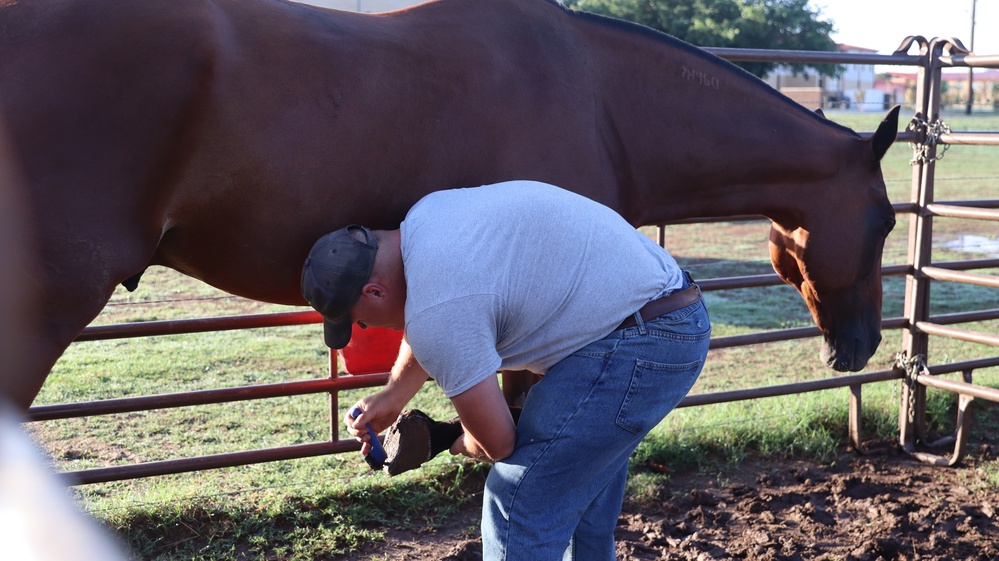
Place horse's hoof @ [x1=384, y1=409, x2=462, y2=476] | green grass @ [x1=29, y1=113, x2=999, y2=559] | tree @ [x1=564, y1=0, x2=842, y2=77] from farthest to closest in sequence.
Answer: tree @ [x1=564, y1=0, x2=842, y2=77] < green grass @ [x1=29, y1=113, x2=999, y2=559] < horse's hoof @ [x1=384, y1=409, x2=462, y2=476]

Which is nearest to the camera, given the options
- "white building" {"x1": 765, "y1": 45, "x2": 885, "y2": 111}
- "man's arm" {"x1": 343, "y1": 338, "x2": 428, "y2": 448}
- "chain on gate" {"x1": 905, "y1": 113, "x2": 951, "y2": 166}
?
"man's arm" {"x1": 343, "y1": 338, "x2": 428, "y2": 448}

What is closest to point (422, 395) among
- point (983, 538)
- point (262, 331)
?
point (262, 331)

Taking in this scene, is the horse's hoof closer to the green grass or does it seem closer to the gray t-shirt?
the gray t-shirt

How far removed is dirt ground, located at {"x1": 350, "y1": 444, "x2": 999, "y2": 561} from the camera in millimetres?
3607

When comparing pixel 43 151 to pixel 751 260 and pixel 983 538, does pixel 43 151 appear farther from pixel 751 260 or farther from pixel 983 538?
pixel 751 260

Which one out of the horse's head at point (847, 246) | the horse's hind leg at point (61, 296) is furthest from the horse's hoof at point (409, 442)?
the horse's head at point (847, 246)

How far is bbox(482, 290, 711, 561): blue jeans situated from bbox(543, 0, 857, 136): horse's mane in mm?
1264

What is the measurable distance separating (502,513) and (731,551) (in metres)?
1.74

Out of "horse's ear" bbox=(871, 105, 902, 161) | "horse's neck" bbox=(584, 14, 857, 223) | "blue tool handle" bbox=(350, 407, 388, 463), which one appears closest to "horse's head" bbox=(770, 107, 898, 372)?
"horse's ear" bbox=(871, 105, 902, 161)

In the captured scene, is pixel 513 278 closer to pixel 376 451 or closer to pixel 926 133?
pixel 376 451

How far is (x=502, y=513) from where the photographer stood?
2.22 metres

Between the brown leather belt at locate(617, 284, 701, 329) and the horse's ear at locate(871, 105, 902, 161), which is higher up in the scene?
the horse's ear at locate(871, 105, 902, 161)

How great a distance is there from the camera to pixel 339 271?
2064mm

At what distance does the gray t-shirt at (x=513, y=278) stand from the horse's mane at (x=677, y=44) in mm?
1066
